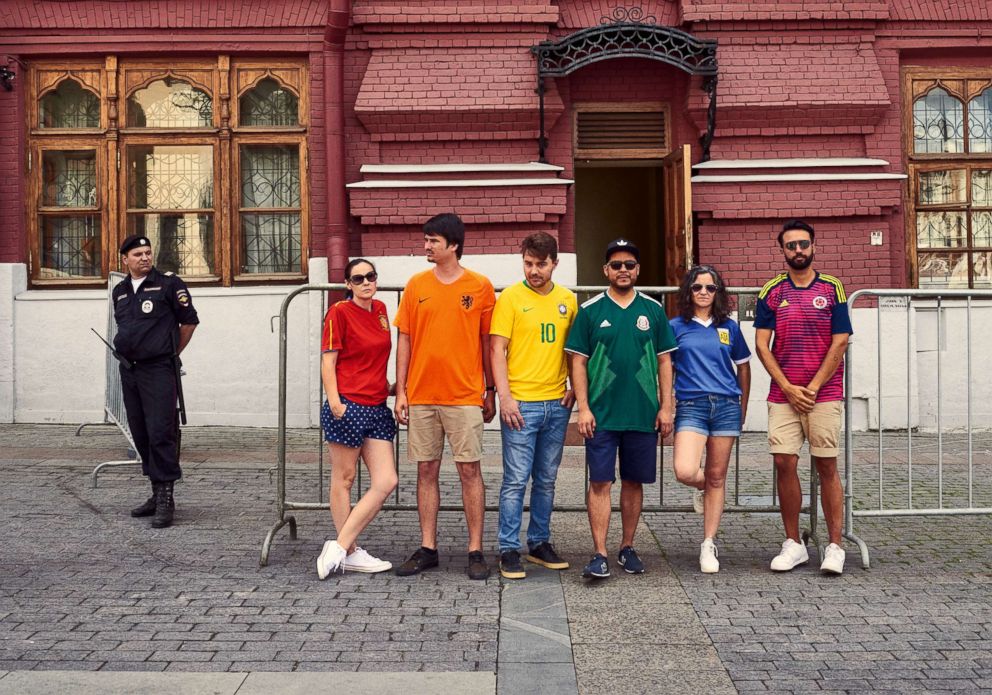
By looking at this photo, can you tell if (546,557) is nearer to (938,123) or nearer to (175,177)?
(175,177)

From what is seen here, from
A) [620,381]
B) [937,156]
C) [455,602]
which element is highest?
[937,156]

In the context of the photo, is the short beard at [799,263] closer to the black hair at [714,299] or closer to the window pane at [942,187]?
the black hair at [714,299]

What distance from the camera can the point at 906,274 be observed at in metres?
12.9

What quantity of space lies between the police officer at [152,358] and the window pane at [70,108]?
19.0 ft

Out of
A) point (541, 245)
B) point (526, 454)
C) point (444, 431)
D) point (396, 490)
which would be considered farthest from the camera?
point (396, 490)

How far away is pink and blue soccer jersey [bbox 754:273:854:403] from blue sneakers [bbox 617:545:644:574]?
1204 mm

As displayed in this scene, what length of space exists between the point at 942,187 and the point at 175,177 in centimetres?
857

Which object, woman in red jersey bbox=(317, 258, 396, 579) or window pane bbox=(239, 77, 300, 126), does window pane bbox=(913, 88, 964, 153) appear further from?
woman in red jersey bbox=(317, 258, 396, 579)

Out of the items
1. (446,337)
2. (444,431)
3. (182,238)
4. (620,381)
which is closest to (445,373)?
(446,337)

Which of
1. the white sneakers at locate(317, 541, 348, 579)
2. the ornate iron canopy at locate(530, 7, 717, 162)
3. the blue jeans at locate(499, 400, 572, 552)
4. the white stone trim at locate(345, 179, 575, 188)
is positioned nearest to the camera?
the white sneakers at locate(317, 541, 348, 579)

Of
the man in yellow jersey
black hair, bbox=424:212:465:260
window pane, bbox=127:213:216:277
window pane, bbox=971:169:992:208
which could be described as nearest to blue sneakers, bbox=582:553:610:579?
the man in yellow jersey

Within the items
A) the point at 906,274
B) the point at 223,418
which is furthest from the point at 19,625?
the point at 906,274

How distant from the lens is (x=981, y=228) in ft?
43.1

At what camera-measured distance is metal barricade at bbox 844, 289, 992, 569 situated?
688 cm
